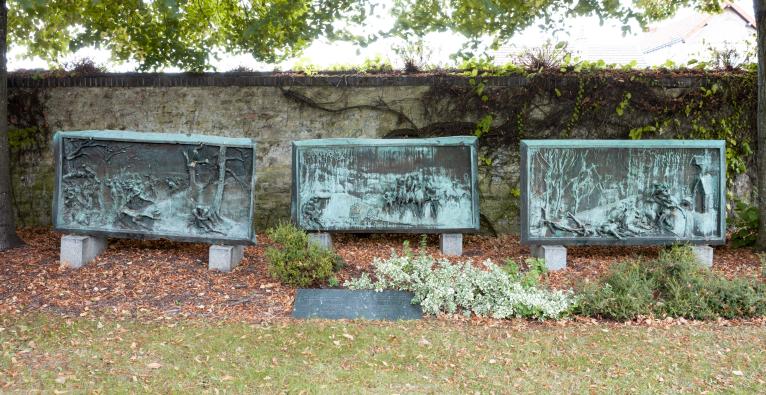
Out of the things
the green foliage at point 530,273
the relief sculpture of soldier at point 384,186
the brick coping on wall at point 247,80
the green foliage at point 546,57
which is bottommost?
the green foliage at point 530,273

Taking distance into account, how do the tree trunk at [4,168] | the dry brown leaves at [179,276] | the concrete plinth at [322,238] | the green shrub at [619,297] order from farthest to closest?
the concrete plinth at [322,238]
the tree trunk at [4,168]
the dry brown leaves at [179,276]
the green shrub at [619,297]

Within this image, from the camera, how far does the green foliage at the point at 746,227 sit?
8930 millimetres

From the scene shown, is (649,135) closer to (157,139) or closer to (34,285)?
(157,139)

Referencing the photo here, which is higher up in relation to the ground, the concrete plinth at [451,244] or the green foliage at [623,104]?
the green foliage at [623,104]

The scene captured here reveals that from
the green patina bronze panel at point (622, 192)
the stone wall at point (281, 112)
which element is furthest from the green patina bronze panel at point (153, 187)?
the green patina bronze panel at point (622, 192)

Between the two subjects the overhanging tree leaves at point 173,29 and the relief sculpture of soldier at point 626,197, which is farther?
the overhanging tree leaves at point 173,29

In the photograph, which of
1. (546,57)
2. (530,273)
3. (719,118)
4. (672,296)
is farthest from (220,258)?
(719,118)

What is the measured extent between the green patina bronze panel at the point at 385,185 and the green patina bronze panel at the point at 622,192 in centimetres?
101

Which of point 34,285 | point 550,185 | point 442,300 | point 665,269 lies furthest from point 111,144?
point 665,269

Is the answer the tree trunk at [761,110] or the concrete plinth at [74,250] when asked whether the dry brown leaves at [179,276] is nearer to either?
the concrete plinth at [74,250]

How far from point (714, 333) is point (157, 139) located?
6508 millimetres

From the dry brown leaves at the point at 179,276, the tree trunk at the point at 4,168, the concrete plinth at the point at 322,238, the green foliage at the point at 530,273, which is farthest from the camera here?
the concrete plinth at the point at 322,238

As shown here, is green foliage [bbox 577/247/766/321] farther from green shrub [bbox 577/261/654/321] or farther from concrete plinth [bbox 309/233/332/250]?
concrete plinth [bbox 309/233/332/250]

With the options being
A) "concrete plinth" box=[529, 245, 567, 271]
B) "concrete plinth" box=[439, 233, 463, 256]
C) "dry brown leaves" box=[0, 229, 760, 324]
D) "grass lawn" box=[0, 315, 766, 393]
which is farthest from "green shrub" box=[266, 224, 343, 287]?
"concrete plinth" box=[529, 245, 567, 271]
